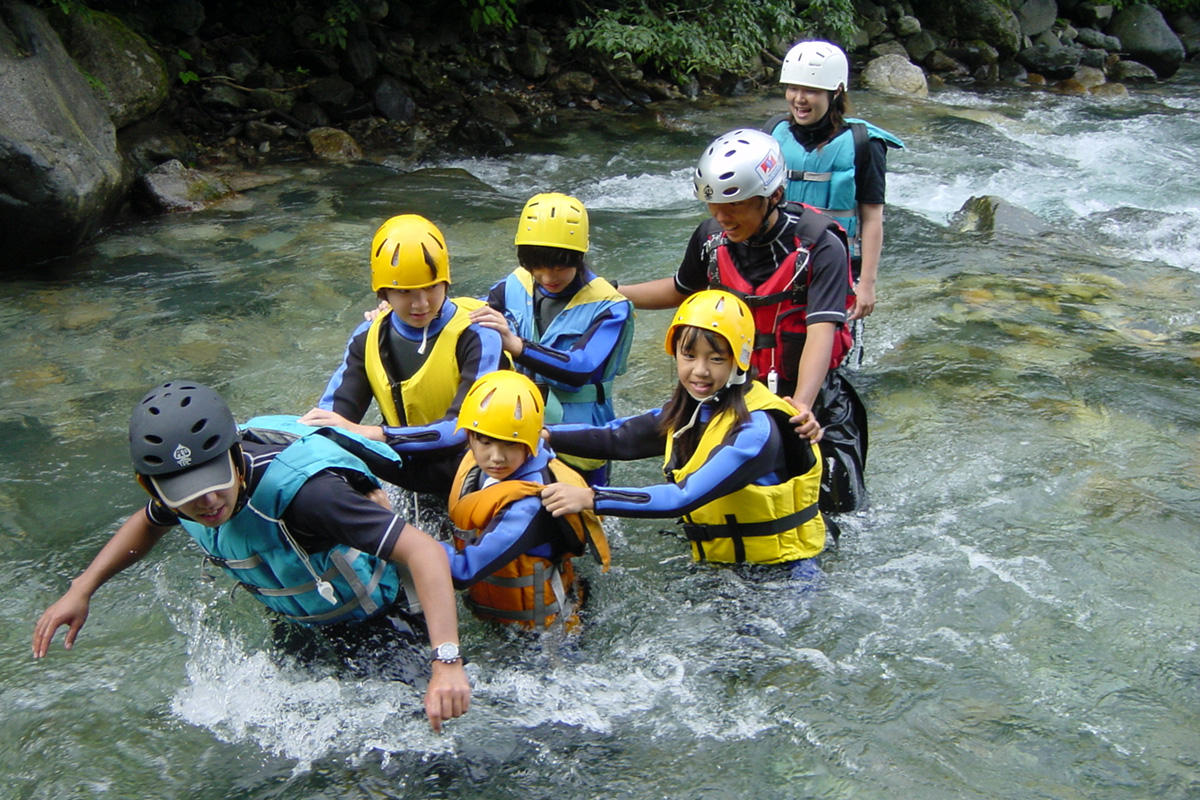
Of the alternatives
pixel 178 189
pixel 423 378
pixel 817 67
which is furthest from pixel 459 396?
pixel 178 189

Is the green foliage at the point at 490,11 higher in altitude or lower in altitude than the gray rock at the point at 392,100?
higher

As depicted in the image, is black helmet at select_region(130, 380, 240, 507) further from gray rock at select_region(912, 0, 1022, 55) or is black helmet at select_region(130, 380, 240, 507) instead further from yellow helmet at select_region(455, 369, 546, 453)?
gray rock at select_region(912, 0, 1022, 55)

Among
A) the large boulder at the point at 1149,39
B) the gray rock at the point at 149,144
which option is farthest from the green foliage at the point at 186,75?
the large boulder at the point at 1149,39

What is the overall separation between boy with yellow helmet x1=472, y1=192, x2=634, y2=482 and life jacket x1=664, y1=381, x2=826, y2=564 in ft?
1.86

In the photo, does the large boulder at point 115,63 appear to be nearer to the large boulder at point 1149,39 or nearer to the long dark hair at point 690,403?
the long dark hair at point 690,403

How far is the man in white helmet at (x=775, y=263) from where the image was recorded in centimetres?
378

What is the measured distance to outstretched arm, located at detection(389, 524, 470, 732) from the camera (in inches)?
111

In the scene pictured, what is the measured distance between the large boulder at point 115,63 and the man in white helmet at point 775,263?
300 inches

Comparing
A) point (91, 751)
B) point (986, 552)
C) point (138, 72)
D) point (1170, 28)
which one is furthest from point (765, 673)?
point (1170, 28)

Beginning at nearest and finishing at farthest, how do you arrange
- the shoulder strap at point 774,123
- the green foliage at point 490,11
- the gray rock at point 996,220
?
the shoulder strap at point 774,123
the gray rock at point 996,220
the green foliage at point 490,11

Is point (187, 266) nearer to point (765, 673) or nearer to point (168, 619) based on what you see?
point (168, 619)

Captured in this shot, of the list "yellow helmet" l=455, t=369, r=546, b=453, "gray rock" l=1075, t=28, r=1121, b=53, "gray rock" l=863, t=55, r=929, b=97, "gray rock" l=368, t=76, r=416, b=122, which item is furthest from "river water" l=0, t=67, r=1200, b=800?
"gray rock" l=1075, t=28, r=1121, b=53

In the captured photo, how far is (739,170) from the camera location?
12.3 feet

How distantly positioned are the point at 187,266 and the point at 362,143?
4.29m
